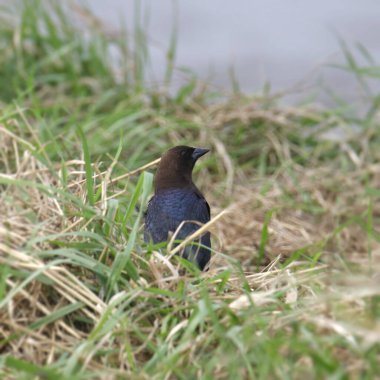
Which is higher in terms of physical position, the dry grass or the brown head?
the dry grass

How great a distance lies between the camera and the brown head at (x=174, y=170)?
163 inches

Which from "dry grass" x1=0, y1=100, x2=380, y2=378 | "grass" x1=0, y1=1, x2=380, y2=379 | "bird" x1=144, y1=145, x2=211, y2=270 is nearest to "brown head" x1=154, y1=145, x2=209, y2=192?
"bird" x1=144, y1=145, x2=211, y2=270

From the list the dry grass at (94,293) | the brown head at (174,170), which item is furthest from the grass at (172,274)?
the brown head at (174,170)

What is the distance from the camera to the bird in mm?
3930

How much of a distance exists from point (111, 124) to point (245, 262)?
1.49 m

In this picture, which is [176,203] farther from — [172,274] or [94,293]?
[94,293]

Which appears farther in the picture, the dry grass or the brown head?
the brown head

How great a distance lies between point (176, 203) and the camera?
13.1 ft

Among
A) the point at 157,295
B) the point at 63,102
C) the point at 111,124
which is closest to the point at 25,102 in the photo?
the point at 63,102

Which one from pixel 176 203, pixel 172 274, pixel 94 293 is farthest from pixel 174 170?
pixel 94 293

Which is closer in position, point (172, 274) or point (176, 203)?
point (172, 274)

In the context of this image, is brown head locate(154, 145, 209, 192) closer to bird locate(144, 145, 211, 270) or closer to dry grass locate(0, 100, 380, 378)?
bird locate(144, 145, 211, 270)

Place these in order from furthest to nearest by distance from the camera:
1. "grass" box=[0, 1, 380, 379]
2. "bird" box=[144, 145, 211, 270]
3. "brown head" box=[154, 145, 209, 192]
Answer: "brown head" box=[154, 145, 209, 192]
"bird" box=[144, 145, 211, 270]
"grass" box=[0, 1, 380, 379]

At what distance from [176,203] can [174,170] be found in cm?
21
